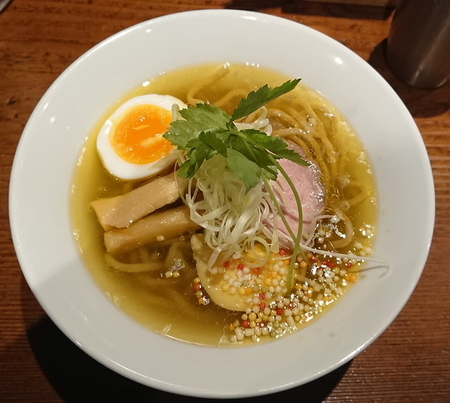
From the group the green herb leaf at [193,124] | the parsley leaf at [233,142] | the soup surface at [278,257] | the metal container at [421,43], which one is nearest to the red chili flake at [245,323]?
the soup surface at [278,257]

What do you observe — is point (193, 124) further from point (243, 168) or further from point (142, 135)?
point (142, 135)

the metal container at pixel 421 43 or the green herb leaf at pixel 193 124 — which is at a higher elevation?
the metal container at pixel 421 43

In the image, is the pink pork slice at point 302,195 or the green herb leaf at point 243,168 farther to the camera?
the pink pork slice at point 302,195

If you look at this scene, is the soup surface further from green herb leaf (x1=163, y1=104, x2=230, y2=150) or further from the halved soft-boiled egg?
green herb leaf (x1=163, y1=104, x2=230, y2=150)

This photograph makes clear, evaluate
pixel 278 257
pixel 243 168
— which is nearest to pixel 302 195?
pixel 278 257

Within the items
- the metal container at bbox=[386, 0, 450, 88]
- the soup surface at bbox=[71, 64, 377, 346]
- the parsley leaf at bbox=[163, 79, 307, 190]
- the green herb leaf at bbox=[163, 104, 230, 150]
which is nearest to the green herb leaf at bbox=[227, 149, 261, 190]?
the parsley leaf at bbox=[163, 79, 307, 190]

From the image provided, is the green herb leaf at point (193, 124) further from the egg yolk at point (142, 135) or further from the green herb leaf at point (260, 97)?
the egg yolk at point (142, 135)
